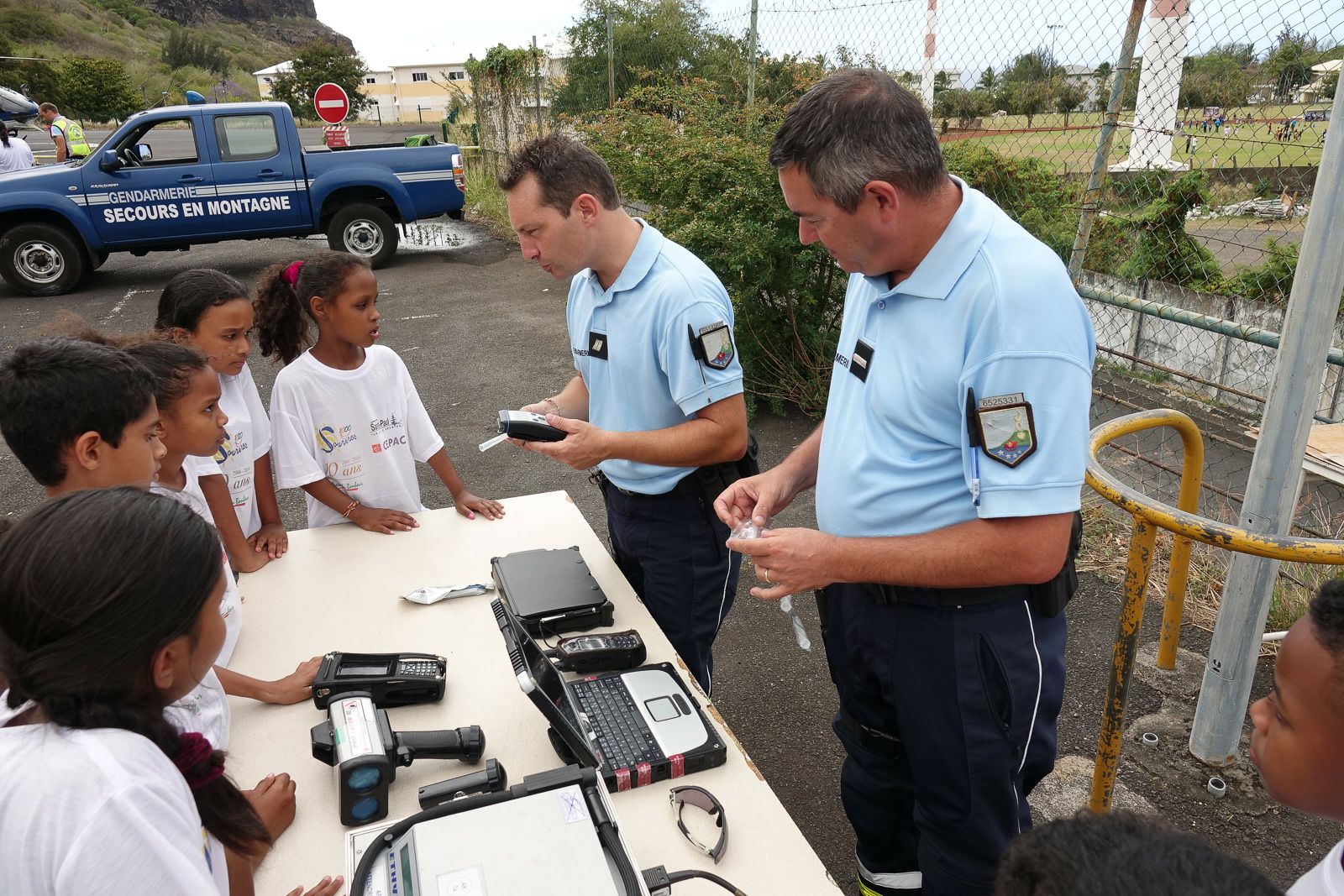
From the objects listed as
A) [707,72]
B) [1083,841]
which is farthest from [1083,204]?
[707,72]

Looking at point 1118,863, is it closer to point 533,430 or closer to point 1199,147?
point 533,430

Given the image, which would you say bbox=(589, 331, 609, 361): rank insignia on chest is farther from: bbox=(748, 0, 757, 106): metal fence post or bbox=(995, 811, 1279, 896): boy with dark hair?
bbox=(748, 0, 757, 106): metal fence post

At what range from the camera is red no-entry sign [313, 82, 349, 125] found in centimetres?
1162

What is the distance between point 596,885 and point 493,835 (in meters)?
0.18

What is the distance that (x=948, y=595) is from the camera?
1650mm

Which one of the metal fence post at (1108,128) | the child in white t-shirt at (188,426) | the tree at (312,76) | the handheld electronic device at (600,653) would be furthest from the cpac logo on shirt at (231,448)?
the tree at (312,76)

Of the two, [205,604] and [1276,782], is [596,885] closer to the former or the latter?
[205,604]

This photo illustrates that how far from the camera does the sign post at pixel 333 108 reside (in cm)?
1146

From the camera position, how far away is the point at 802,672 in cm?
345

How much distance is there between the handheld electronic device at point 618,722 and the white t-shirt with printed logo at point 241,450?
4.63 ft

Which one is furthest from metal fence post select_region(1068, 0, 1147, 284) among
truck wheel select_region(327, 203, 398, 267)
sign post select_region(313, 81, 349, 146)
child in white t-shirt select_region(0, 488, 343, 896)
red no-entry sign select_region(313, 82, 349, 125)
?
red no-entry sign select_region(313, 82, 349, 125)

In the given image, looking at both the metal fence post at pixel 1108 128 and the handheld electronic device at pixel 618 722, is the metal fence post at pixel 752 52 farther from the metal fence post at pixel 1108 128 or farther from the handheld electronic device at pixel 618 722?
the handheld electronic device at pixel 618 722

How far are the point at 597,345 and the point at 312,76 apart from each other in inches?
1600

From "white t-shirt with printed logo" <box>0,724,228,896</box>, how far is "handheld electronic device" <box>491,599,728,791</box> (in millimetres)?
566
